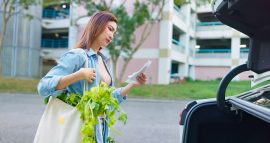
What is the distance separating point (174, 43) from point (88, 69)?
83.0 feet

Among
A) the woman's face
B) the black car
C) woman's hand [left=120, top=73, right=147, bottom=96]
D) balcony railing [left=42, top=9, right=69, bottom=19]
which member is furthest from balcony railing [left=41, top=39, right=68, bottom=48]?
the black car

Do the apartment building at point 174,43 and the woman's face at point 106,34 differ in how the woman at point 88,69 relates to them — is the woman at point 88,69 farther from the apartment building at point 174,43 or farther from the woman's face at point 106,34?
the apartment building at point 174,43

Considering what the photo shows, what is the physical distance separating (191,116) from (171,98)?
12236mm

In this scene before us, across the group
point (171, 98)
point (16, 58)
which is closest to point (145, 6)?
point (171, 98)

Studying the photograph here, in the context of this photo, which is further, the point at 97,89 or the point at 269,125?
the point at 269,125

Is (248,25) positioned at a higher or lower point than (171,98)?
higher

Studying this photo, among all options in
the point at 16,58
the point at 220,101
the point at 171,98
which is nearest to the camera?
the point at 220,101

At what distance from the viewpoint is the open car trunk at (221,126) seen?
2.14m

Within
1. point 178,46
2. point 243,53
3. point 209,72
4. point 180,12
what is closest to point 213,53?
point 209,72

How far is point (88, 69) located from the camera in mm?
1814

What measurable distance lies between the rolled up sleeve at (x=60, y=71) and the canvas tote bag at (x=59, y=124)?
67mm

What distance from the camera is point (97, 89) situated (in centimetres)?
177

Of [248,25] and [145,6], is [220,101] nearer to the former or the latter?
[248,25]

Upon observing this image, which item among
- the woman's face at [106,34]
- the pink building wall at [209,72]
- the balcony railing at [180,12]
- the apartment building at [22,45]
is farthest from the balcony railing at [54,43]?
the woman's face at [106,34]
